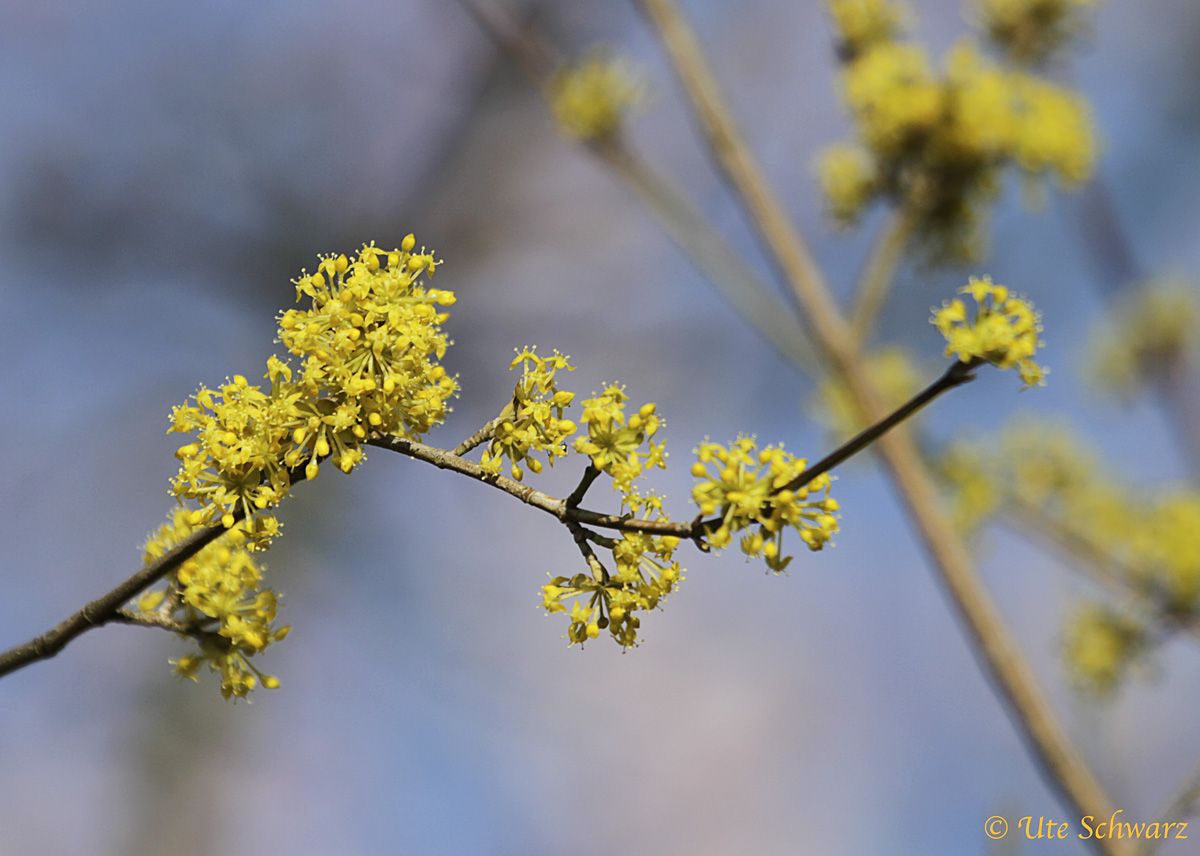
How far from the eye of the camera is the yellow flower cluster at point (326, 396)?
4.47 ft

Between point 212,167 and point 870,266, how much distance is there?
7.49 metres

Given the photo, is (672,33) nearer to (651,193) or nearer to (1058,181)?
(651,193)

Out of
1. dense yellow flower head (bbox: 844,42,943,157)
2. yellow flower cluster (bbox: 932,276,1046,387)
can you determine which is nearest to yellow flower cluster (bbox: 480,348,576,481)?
yellow flower cluster (bbox: 932,276,1046,387)

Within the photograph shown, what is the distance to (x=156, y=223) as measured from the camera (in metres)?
9.66

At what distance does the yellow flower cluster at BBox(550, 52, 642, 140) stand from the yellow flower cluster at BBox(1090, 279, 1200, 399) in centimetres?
280

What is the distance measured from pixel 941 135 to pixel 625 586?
265 centimetres

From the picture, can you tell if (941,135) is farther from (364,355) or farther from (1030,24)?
(364,355)

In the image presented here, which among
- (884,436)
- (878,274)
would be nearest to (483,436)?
(884,436)

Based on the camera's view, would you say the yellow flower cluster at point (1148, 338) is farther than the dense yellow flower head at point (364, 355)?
Yes

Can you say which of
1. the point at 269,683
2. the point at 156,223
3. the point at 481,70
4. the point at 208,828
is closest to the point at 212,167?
the point at 156,223

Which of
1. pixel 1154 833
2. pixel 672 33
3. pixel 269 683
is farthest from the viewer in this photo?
pixel 672 33

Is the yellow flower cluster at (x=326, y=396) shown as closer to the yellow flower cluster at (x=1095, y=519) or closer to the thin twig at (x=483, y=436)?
the thin twig at (x=483, y=436)

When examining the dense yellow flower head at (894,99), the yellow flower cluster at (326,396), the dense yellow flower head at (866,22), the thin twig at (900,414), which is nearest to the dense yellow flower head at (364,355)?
the yellow flower cluster at (326,396)

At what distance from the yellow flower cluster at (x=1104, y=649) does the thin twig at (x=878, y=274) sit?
1500mm
